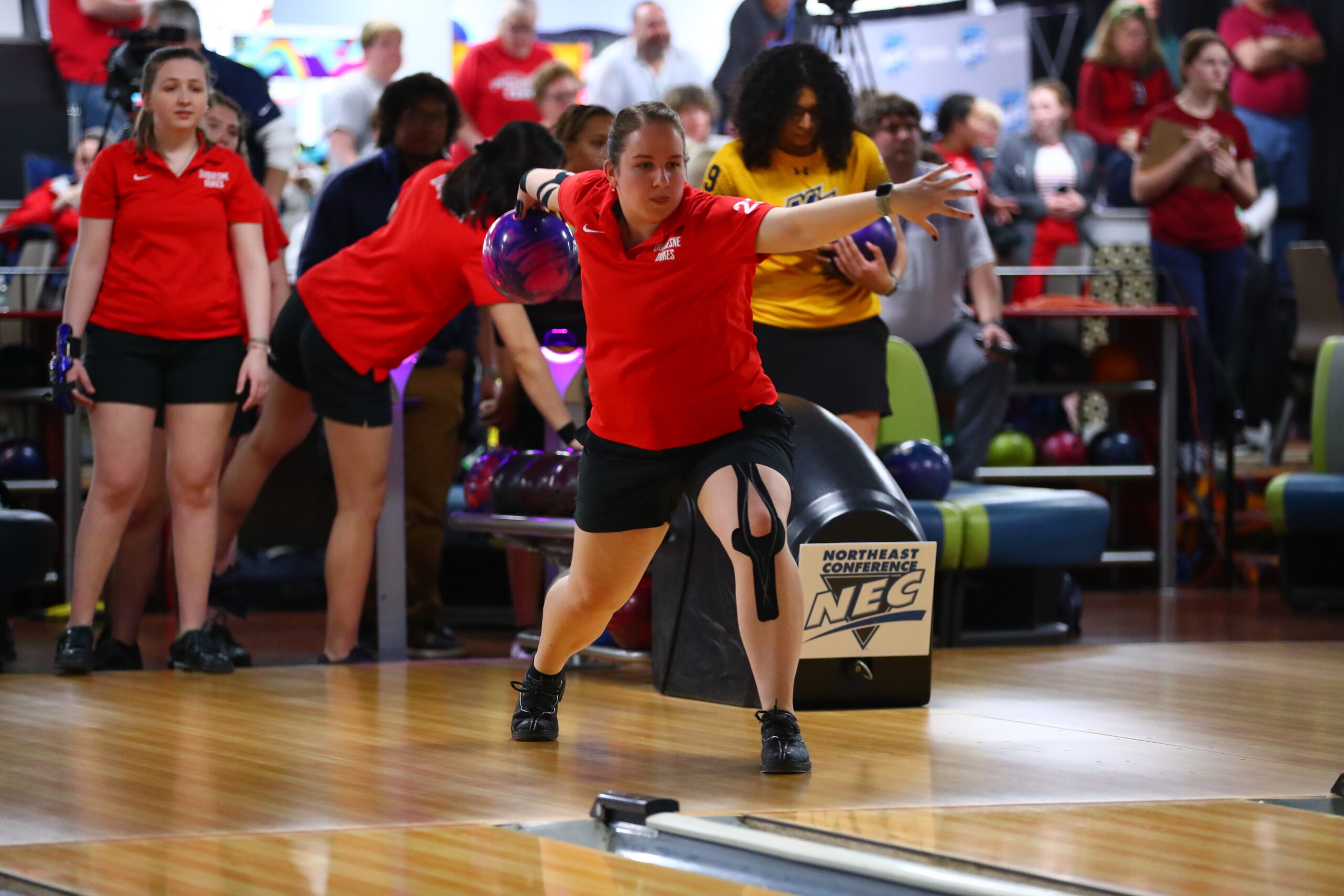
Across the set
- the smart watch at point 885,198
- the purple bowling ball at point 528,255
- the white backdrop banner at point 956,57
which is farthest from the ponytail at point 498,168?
the white backdrop banner at point 956,57

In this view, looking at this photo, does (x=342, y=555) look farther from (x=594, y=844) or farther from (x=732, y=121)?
(x=594, y=844)

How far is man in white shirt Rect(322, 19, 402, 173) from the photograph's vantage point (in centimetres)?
811

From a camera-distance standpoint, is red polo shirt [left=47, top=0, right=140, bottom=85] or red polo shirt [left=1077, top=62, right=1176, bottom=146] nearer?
red polo shirt [left=47, top=0, right=140, bottom=85]

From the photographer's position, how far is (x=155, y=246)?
4.96 m

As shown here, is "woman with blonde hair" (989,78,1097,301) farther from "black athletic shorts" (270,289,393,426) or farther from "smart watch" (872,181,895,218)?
"smart watch" (872,181,895,218)

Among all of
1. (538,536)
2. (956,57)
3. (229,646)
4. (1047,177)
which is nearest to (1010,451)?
(1047,177)

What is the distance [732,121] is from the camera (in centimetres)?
489

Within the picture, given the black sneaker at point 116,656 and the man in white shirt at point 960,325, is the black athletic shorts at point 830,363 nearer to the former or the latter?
the man in white shirt at point 960,325

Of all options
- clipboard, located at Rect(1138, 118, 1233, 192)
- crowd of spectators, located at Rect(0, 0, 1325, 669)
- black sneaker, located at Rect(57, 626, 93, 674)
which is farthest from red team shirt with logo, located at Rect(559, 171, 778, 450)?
clipboard, located at Rect(1138, 118, 1233, 192)

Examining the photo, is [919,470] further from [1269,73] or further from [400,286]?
[1269,73]

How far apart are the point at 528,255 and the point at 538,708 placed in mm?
1188

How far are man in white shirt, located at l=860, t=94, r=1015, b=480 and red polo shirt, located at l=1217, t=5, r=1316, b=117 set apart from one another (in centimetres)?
483

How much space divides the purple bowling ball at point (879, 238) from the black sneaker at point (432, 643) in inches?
77.1

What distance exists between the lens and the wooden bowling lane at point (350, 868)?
253 centimetres
